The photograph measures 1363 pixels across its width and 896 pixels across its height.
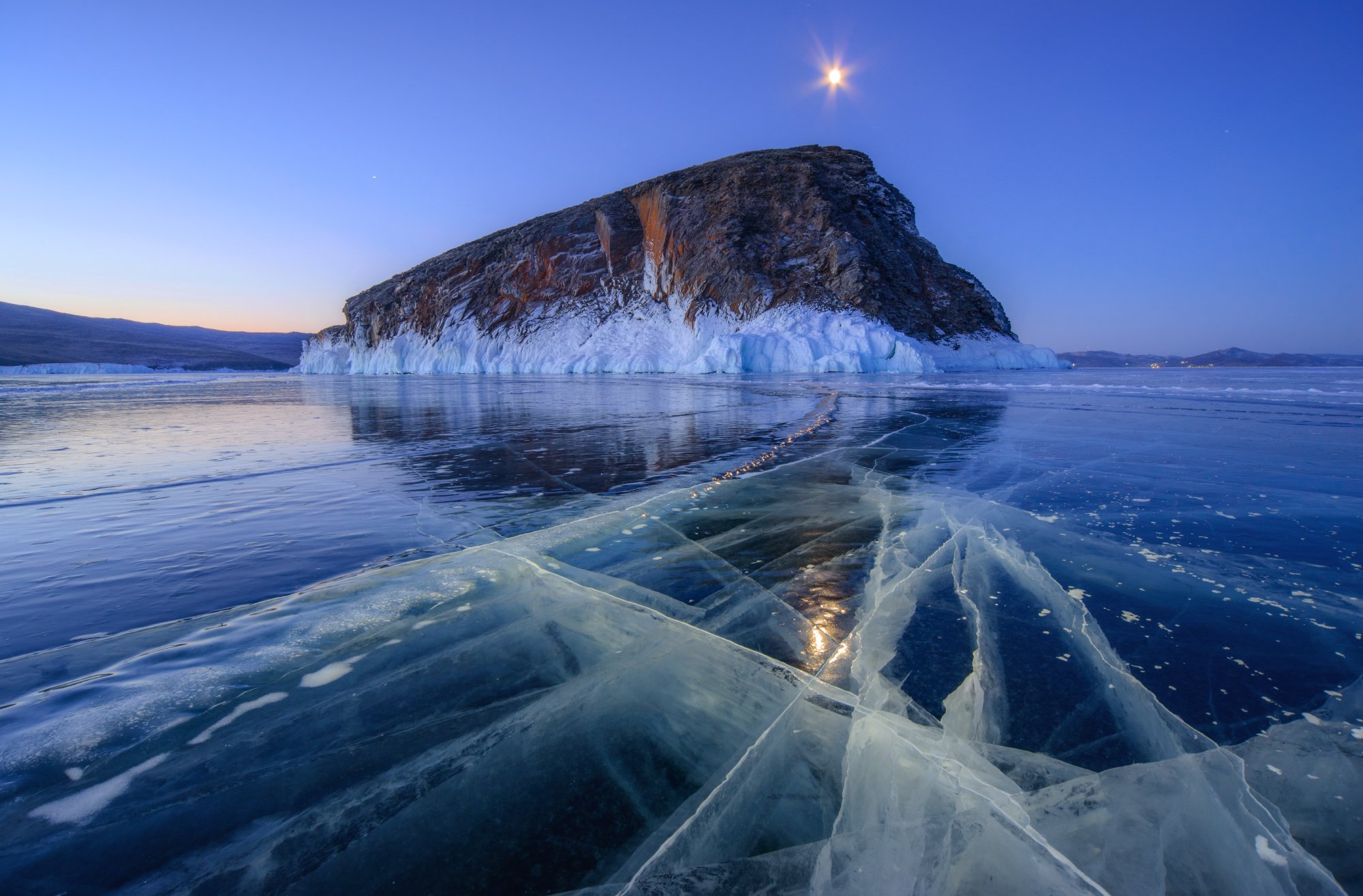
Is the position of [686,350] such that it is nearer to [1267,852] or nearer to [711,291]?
[711,291]

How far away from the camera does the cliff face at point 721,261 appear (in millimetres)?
43062

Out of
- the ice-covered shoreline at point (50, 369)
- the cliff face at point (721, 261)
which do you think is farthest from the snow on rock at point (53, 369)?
the cliff face at point (721, 261)

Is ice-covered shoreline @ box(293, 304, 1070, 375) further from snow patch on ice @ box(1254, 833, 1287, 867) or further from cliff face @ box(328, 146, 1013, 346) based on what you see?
snow patch on ice @ box(1254, 833, 1287, 867)

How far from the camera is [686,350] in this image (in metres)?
45.4

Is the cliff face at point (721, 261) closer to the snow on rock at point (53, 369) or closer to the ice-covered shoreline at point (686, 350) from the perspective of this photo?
the ice-covered shoreline at point (686, 350)

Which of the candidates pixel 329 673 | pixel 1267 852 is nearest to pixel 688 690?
pixel 329 673

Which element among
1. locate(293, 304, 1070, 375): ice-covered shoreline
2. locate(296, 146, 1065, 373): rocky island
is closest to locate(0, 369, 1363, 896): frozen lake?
locate(293, 304, 1070, 375): ice-covered shoreline

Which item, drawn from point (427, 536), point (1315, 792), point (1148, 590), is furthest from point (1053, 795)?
point (427, 536)

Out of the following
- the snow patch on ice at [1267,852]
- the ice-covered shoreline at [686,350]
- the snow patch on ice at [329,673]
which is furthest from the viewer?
the ice-covered shoreline at [686,350]

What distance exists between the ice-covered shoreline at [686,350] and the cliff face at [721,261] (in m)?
1.26

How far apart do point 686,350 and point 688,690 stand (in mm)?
44559

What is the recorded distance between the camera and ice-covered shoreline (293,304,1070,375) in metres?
37.6

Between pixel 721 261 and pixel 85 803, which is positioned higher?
pixel 721 261

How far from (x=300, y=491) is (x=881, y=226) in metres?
52.0
